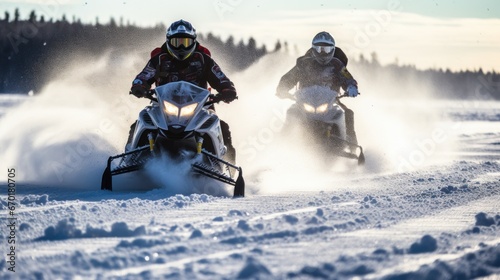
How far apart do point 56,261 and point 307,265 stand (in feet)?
5.00

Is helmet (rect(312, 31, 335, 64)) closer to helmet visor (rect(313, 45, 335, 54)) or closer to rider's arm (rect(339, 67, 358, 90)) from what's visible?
helmet visor (rect(313, 45, 335, 54))

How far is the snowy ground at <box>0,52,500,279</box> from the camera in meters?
5.33

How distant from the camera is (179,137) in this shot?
9742mm

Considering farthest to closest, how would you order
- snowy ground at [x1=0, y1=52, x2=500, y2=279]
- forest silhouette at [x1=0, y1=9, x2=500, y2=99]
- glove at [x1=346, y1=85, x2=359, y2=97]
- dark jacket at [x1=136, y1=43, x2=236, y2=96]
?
forest silhouette at [x1=0, y1=9, x2=500, y2=99]
glove at [x1=346, y1=85, x2=359, y2=97]
dark jacket at [x1=136, y1=43, x2=236, y2=96]
snowy ground at [x1=0, y1=52, x2=500, y2=279]

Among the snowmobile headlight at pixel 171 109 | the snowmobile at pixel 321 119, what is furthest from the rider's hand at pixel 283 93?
the snowmobile headlight at pixel 171 109

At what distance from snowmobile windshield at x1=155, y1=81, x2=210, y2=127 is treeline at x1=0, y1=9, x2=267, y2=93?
78.5 m

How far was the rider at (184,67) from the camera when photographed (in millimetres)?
11078

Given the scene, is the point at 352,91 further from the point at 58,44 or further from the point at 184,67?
the point at 58,44

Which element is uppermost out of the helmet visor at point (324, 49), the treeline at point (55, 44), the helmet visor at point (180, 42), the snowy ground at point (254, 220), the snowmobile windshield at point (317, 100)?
the treeline at point (55, 44)

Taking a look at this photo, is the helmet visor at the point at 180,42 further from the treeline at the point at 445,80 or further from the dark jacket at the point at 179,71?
the treeline at the point at 445,80

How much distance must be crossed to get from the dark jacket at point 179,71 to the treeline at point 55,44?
7716 cm

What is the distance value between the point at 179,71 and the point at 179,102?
1528 mm

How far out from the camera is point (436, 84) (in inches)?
5881

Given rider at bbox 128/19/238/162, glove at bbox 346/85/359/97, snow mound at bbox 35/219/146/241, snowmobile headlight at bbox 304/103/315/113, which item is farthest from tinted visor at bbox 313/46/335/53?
snow mound at bbox 35/219/146/241
